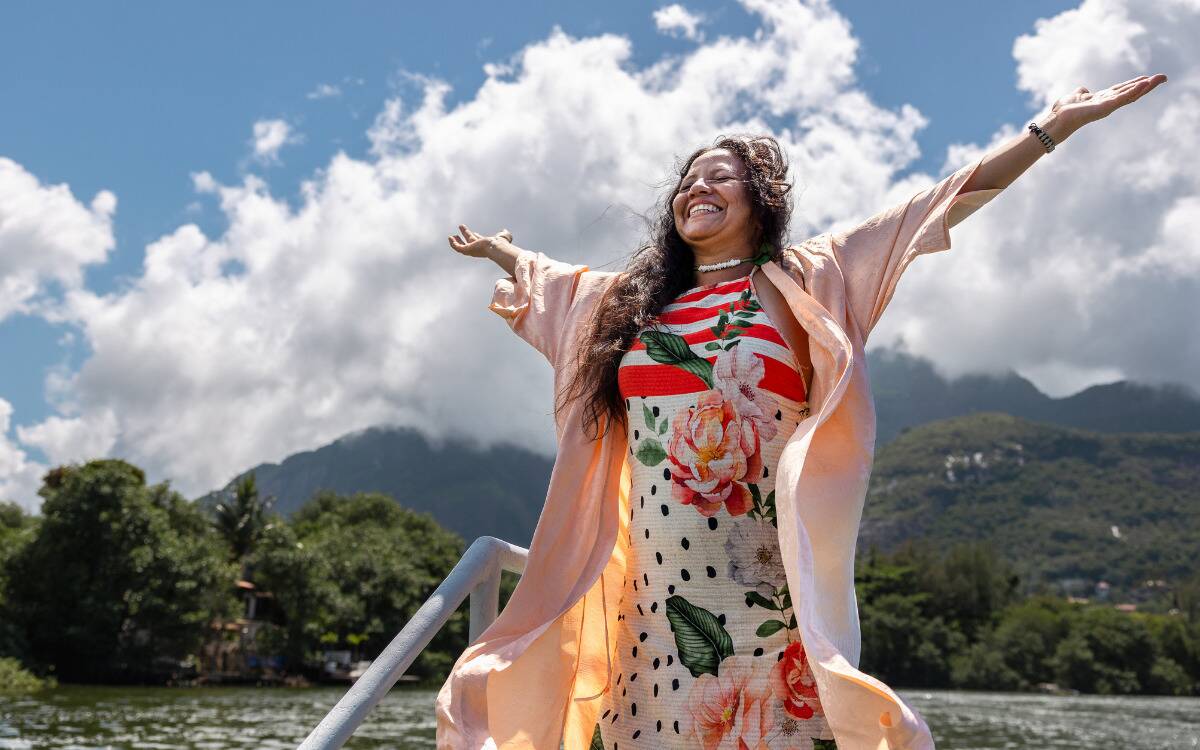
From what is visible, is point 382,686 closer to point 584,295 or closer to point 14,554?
point 584,295

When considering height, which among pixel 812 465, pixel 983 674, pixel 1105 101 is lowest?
pixel 983 674

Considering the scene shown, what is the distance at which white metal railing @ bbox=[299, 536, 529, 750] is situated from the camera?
1.32 metres

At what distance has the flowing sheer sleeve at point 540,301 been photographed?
2.42 m

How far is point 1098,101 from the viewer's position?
1.95 metres

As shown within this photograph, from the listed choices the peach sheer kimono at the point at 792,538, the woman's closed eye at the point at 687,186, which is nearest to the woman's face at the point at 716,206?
the woman's closed eye at the point at 687,186

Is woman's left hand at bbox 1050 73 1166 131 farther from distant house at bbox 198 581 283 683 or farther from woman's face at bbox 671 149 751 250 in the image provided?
distant house at bbox 198 581 283 683

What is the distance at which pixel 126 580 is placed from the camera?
102 feet

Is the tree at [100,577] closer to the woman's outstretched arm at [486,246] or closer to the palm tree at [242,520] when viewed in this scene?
the palm tree at [242,520]

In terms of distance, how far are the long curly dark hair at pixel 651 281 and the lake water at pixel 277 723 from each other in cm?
1082

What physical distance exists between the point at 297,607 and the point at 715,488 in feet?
126

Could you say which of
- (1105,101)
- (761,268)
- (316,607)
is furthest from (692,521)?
(316,607)

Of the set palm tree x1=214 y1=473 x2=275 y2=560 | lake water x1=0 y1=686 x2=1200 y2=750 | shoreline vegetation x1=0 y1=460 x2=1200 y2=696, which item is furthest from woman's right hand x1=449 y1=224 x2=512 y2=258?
palm tree x1=214 y1=473 x2=275 y2=560

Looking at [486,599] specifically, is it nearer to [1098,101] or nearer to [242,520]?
[1098,101]

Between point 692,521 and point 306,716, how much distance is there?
76.2 ft
